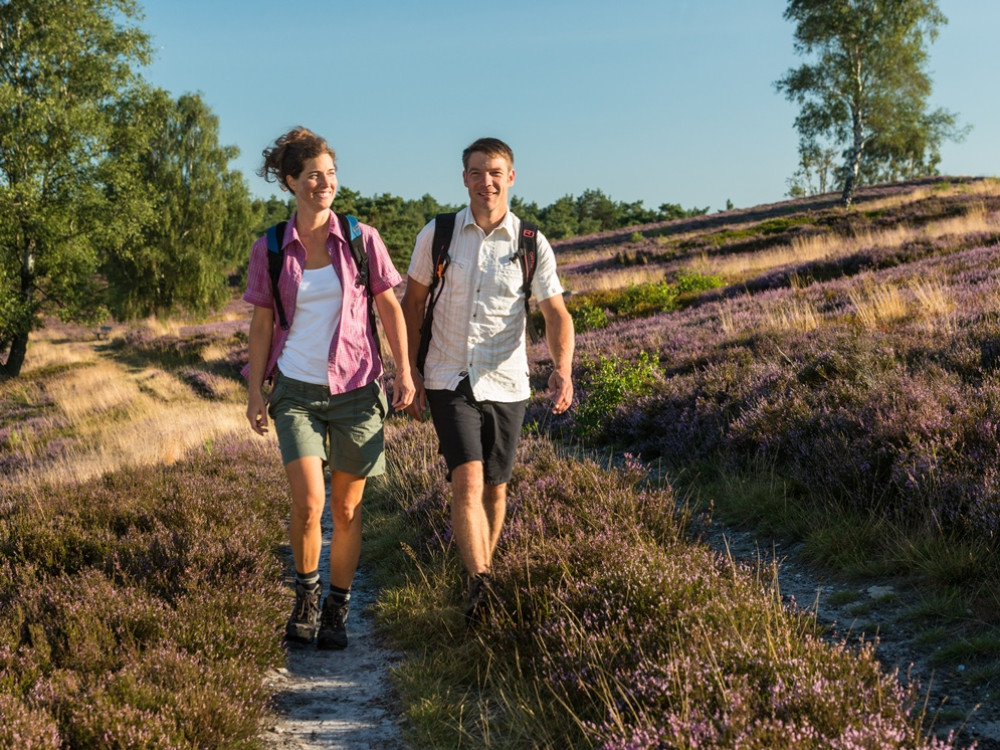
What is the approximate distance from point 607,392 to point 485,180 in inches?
181

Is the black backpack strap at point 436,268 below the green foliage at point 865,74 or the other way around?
below

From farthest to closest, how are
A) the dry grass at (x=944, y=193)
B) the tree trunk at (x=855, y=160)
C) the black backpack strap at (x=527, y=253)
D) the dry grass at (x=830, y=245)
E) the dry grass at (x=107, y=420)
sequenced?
the tree trunk at (x=855, y=160), the dry grass at (x=944, y=193), the dry grass at (x=830, y=245), the dry grass at (x=107, y=420), the black backpack strap at (x=527, y=253)

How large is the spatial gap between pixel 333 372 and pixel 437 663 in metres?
1.49

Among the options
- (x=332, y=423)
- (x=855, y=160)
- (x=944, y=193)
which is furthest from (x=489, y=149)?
(x=855, y=160)

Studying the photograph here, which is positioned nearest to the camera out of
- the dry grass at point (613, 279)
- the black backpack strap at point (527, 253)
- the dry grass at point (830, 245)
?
the black backpack strap at point (527, 253)

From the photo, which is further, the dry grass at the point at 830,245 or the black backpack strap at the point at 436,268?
the dry grass at the point at 830,245

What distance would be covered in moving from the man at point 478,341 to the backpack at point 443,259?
0.02 metres

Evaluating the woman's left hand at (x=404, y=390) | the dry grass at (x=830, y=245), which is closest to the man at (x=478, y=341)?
the woman's left hand at (x=404, y=390)

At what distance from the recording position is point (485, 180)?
388cm

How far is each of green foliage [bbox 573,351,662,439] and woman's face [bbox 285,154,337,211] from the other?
15.0 ft

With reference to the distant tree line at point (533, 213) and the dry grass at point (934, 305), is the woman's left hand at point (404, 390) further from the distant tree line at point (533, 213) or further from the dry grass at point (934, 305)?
the distant tree line at point (533, 213)

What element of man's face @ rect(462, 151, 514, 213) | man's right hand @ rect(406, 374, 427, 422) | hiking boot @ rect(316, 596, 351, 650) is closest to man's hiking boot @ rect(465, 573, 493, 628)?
hiking boot @ rect(316, 596, 351, 650)

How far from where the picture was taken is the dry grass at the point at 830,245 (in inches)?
622

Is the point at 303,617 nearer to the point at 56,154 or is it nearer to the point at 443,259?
the point at 443,259
